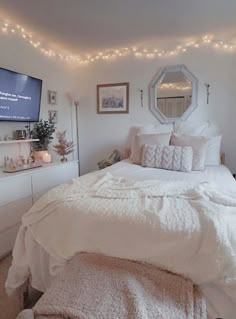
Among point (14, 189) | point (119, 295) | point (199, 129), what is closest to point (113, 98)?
point (199, 129)

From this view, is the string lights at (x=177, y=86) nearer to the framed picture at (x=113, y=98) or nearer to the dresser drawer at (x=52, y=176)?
the framed picture at (x=113, y=98)

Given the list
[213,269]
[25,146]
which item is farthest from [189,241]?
[25,146]

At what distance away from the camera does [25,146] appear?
10.2 feet

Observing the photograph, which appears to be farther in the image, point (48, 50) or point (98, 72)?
point (98, 72)

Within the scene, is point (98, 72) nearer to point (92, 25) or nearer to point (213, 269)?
point (92, 25)

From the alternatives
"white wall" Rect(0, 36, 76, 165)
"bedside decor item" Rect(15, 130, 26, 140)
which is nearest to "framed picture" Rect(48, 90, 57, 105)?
"white wall" Rect(0, 36, 76, 165)

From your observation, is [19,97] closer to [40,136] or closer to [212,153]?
[40,136]

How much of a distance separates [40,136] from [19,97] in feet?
1.99

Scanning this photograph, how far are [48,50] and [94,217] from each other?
9.65ft

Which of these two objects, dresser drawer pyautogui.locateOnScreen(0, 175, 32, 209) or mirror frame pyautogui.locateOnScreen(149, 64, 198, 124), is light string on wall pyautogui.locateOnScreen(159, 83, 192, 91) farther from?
dresser drawer pyautogui.locateOnScreen(0, 175, 32, 209)

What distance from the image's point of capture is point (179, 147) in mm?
2777

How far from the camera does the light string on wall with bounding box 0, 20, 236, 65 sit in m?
2.83

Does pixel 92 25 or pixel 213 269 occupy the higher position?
pixel 92 25

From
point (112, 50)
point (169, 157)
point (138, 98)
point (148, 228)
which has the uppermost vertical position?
point (112, 50)
